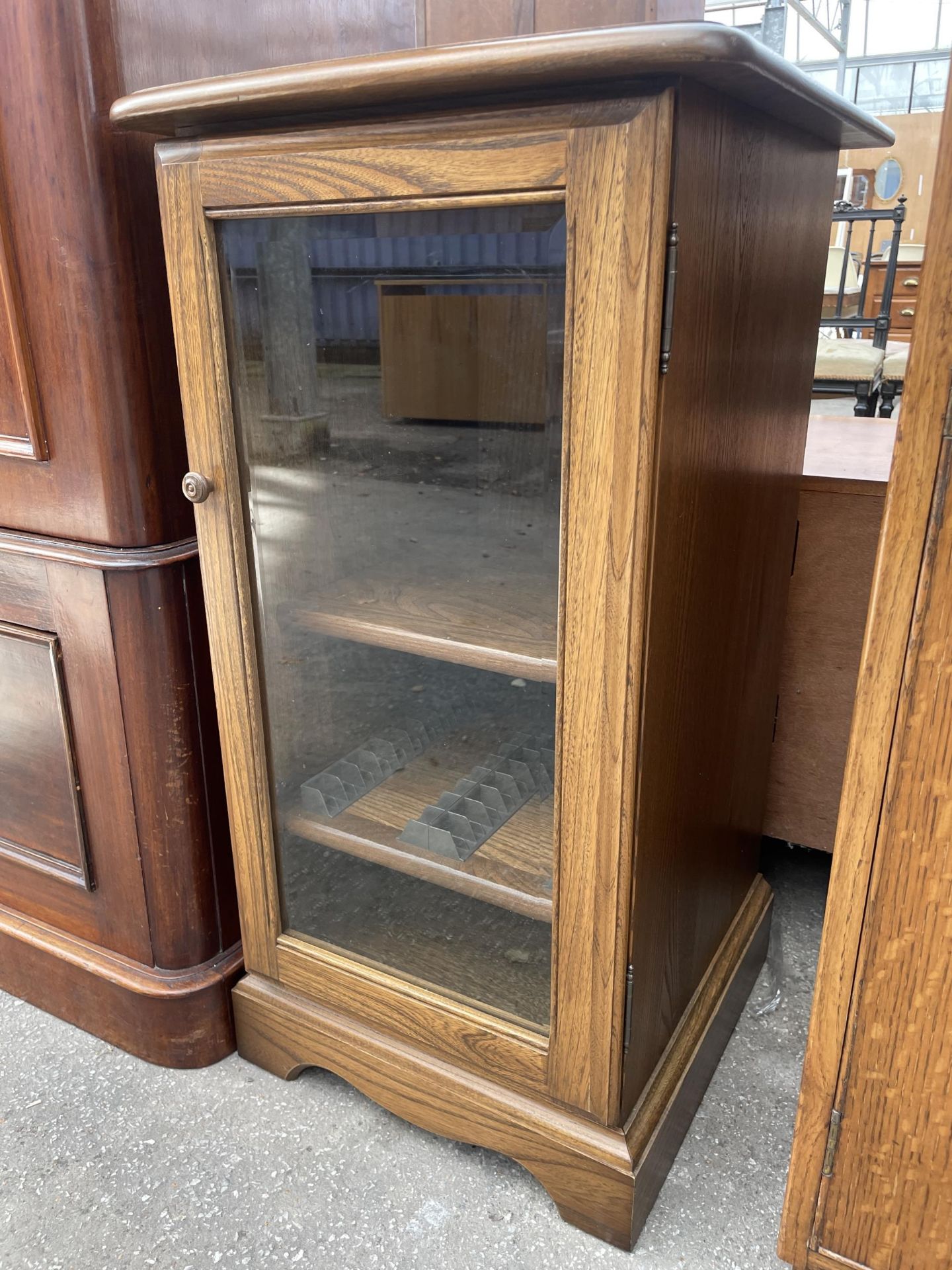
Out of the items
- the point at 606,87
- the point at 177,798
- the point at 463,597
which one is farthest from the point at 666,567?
the point at 177,798

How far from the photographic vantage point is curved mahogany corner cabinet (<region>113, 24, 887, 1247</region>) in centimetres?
65

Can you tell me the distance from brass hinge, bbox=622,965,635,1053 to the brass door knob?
0.57 meters

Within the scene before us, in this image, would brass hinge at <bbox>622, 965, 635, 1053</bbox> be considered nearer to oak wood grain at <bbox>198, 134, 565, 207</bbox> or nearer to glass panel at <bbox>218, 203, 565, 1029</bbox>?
glass panel at <bbox>218, 203, 565, 1029</bbox>

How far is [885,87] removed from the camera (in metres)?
6.16

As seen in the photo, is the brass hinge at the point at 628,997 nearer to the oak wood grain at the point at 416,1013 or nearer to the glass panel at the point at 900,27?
the oak wood grain at the point at 416,1013

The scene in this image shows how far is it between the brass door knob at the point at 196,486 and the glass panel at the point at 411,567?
0.04 metres

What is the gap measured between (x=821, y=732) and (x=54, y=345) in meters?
1.03

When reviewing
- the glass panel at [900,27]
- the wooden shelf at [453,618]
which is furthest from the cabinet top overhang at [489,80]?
the glass panel at [900,27]

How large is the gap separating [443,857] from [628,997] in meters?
0.24

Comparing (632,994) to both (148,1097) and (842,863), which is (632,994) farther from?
(148,1097)

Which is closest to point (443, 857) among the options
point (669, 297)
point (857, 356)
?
point (669, 297)

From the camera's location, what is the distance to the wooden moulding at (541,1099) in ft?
2.89

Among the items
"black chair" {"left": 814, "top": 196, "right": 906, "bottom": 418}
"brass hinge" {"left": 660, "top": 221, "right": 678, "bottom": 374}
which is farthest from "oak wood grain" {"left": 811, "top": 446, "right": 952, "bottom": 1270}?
"black chair" {"left": 814, "top": 196, "right": 906, "bottom": 418}

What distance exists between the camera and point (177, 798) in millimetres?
1034
